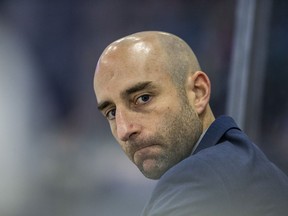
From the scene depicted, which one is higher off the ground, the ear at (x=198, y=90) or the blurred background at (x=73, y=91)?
the ear at (x=198, y=90)

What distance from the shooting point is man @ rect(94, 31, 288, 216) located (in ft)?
4.25

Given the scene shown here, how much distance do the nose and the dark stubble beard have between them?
43 mm

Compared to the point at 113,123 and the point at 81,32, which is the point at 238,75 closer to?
the point at 81,32

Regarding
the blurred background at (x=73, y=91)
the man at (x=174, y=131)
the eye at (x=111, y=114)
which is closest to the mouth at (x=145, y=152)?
the man at (x=174, y=131)

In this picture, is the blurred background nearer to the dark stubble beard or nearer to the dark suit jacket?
the dark stubble beard

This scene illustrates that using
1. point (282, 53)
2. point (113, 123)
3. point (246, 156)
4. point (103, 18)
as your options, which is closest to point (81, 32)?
point (103, 18)

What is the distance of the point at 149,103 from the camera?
1522mm

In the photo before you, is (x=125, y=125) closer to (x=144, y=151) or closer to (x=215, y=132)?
(x=144, y=151)

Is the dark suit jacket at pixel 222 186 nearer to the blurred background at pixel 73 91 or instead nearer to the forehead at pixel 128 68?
the forehead at pixel 128 68

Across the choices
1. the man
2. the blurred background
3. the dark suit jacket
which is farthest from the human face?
the blurred background

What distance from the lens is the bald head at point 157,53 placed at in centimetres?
155

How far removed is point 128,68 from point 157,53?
9cm

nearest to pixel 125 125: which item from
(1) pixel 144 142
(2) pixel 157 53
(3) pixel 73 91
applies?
(1) pixel 144 142

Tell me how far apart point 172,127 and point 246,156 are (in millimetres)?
195
